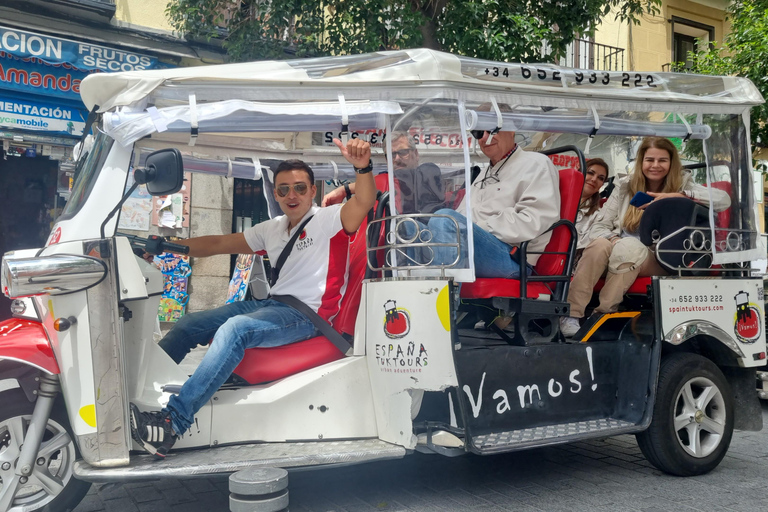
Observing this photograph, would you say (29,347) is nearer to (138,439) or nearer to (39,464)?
(39,464)

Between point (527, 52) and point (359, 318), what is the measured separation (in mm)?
5691

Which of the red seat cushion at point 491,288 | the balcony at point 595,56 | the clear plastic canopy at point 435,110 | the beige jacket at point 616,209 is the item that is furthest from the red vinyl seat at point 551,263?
the balcony at point 595,56

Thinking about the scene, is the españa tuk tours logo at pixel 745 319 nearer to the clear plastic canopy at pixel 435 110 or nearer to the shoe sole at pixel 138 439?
the clear plastic canopy at pixel 435 110

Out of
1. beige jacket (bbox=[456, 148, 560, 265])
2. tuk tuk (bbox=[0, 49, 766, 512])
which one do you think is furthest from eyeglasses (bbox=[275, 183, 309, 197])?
beige jacket (bbox=[456, 148, 560, 265])

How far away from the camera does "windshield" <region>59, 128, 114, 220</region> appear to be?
3.61 meters

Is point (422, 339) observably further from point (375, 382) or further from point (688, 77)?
point (688, 77)

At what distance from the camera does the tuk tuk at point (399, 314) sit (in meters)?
3.32

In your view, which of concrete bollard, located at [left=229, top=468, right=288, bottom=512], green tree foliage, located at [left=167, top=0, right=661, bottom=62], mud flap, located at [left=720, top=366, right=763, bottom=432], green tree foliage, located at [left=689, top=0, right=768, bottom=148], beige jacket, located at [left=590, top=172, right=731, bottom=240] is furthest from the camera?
green tree foliage, located at [left=689, top=0, right=768, bottom=148]

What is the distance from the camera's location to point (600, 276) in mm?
4680

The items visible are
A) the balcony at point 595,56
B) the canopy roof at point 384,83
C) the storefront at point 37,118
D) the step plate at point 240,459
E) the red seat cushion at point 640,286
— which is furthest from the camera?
the balcony at point 595,56

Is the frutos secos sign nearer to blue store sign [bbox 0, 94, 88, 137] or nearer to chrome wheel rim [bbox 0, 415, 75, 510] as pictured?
blue store sign [bbox 0, 94, 88, 137]

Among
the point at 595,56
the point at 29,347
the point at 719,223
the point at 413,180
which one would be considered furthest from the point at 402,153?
the point at 595,56

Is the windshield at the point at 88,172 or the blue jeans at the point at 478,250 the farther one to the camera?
the blue jeans at the point at 478,250

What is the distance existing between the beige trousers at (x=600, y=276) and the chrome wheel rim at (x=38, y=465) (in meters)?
3.07
